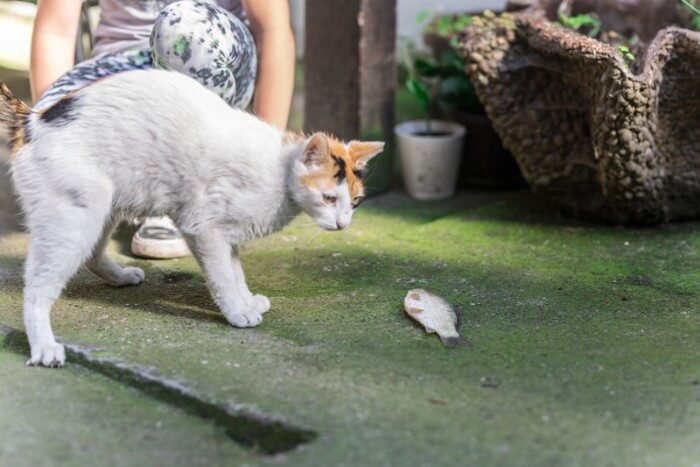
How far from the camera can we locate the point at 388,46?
3.59 m

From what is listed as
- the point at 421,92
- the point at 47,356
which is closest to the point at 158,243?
the point at 47,356

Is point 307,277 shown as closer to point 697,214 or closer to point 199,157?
point 199,157

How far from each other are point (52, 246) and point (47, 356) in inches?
10.2

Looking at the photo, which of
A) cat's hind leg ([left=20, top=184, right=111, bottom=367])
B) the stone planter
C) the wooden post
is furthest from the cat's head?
the wooden post

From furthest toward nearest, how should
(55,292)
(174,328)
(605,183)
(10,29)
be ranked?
(10,29)
(605,183)
(174,328)
(55,292)

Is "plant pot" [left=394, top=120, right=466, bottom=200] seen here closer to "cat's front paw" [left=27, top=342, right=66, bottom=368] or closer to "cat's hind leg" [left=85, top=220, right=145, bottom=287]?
"cat's hind leg" [left=85, top=220, right=145, bottom=287]

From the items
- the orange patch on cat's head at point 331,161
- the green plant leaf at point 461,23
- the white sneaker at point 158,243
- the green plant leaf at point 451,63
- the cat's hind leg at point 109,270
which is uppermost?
the green plant leaf at point 461,23

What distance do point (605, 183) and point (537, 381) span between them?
1219 mm

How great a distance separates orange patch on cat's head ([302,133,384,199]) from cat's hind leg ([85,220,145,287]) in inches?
26.9

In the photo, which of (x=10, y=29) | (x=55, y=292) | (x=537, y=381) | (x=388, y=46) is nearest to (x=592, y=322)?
(x=537, y=381)

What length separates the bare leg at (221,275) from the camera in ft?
7.44

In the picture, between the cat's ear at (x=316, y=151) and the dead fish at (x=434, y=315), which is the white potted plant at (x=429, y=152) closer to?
the dead fish at (x=434, y=315)

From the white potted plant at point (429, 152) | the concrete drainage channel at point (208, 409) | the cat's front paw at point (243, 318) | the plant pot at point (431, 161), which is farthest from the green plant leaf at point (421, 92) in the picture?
the concrete drainage channel at point (208, 409)

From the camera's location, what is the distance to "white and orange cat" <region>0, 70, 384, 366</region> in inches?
83.8
